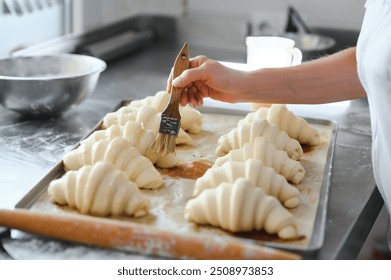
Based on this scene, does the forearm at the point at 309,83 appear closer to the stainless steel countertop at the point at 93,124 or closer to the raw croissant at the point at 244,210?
the stainless steel countertop at the point at 93,124

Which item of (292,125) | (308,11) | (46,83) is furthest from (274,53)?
(308,11)

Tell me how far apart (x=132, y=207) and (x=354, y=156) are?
83cm

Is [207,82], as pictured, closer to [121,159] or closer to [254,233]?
[121,159]

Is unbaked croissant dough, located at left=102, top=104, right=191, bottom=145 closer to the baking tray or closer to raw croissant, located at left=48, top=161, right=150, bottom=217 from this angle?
the baking tray

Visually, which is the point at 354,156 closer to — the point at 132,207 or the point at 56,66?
the point at 132,207

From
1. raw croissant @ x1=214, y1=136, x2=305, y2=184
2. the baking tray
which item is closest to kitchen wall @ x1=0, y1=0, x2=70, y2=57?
the baking tray

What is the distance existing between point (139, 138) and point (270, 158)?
0.36 metres

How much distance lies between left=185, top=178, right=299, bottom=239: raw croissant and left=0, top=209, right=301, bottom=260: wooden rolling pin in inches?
2.9

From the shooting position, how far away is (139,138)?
5.64 feet

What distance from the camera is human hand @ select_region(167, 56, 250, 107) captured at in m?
1.74

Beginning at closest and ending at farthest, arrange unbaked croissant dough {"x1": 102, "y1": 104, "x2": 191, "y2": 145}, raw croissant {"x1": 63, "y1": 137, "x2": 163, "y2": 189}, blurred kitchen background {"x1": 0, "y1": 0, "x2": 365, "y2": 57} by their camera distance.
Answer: raw croissant {"x1": 63, "y1": 137, "x2": 163, "y2": 189} → unbaked croissant dough {"x1": 102, "y1": 104, "x2": 191, "y2": 145} → blurred kitchen background {"x1": 0, "y1": 0, "x2": 365, "y2": 57}

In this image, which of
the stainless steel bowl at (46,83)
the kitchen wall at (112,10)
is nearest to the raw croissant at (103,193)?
the stainless steel bowl at (46,83)

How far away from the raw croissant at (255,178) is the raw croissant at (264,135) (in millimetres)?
268
